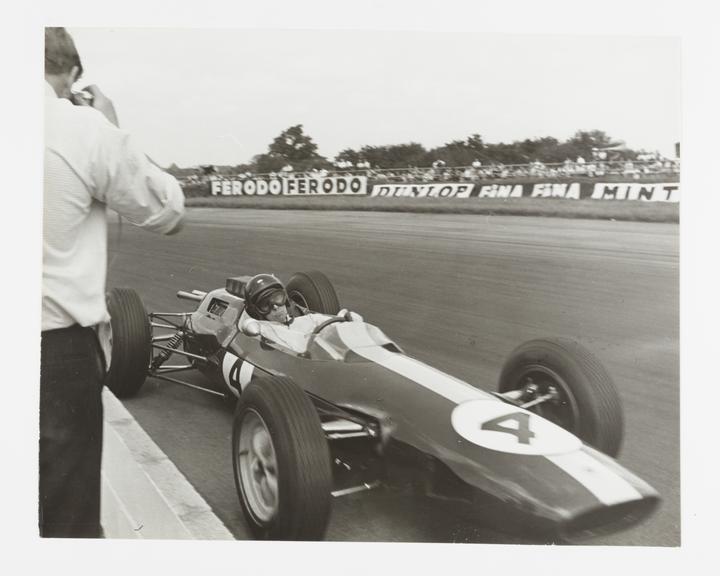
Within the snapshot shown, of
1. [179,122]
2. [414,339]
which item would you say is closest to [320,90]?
[179,122]

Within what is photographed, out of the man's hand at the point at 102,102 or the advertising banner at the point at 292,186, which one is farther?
the advertising banner at the point at 292,186

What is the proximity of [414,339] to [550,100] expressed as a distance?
4.19ft

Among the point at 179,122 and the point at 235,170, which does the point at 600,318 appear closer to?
the point at 235,170

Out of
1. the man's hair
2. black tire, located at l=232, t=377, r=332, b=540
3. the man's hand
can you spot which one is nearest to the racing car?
black tire, located at l=232, t=377, r=332, b=540

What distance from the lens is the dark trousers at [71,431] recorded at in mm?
2316

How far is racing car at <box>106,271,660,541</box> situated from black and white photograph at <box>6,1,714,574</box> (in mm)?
16

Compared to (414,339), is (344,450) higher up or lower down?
lower down

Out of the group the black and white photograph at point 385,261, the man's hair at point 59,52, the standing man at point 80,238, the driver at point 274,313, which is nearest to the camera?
the standing man at point 80,238

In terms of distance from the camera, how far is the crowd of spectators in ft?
10.3

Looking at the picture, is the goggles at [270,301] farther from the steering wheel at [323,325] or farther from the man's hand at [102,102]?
the man's hand at [102,102]

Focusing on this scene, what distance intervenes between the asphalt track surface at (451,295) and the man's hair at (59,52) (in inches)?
25.5

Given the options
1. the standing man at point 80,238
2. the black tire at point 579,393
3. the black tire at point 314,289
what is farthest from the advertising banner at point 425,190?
the standing man at point 80,238

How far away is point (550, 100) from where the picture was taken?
315 cm

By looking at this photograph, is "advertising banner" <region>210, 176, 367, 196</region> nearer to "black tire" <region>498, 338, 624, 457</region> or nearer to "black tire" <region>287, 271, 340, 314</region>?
"black tire" <region>287, 271, 340, 314</region>
